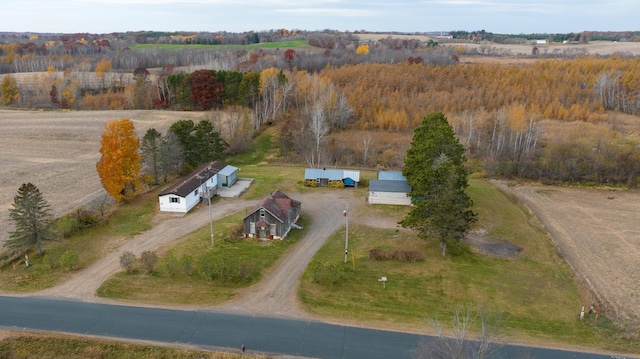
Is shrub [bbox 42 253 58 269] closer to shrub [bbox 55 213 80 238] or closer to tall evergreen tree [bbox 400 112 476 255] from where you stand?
shrub [bbox 55 213 80 238]

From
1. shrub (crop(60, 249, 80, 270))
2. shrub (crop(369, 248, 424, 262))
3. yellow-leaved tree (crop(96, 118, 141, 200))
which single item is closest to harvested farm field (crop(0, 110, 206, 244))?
yellow-leaved tree (crop(96, 118, 141, 200))

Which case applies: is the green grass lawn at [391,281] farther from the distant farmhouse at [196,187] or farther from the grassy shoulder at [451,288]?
the distant farmhouse at [196,187]

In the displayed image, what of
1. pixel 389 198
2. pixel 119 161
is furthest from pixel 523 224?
pixel 119 161

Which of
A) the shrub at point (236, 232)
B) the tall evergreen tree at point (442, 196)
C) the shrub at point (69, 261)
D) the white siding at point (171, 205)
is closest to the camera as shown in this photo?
the shrub at point (69, 261)

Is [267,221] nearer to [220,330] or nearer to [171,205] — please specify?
[171,205]

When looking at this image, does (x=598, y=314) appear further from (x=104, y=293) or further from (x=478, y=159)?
(x=478, y=159)

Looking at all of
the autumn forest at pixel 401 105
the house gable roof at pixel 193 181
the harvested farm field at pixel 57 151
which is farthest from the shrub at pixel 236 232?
the autumn forest at pixel 401 105
